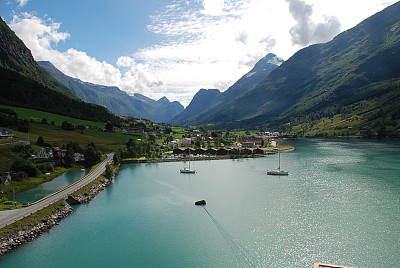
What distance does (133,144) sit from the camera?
8894 centimetres

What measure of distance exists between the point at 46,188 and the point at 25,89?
99.5 metres

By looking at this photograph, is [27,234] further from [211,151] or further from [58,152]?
[211,151]

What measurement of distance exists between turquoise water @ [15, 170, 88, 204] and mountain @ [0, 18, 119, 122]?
71.3 metres

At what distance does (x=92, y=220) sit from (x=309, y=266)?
25639 millimetres

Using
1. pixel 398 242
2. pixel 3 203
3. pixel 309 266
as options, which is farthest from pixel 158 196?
pixel 398 242

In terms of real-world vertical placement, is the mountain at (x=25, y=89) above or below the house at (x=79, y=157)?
above

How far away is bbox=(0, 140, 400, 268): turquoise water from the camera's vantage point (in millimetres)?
23812

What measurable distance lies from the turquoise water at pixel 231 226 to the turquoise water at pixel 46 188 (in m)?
8.42

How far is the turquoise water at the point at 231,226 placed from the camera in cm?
2381

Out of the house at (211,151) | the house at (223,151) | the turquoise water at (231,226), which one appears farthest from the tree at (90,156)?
the house at (223,151)

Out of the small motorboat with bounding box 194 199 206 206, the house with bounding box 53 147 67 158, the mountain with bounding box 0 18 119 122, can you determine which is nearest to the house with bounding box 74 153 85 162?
Result: the house with bounding box 53 147 67 158

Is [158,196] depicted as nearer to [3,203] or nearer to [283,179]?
[3,203]

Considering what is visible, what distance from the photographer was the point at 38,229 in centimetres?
2786

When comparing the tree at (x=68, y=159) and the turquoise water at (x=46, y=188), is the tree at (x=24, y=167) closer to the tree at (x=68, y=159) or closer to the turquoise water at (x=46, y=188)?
the turquoise water at (x=46, y=188)
